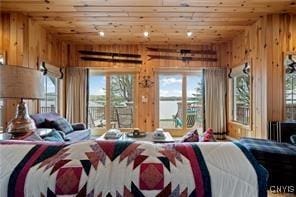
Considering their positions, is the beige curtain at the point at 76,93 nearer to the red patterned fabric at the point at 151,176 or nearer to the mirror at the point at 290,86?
the mirror at the point at 290,86

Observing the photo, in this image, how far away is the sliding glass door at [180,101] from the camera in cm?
766

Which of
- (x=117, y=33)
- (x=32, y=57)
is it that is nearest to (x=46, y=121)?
(x=32, y=57)

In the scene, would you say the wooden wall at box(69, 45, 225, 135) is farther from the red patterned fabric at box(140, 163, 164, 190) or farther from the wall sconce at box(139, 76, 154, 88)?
the red patterned fabric at box(140, 163, 164, 190)

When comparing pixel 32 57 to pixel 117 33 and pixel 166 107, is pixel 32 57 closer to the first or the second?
pixel 117 33

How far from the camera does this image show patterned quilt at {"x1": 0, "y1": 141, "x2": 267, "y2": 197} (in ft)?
4.15

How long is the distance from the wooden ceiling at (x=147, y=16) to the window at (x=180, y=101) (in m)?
1.28

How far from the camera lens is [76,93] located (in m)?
7.33

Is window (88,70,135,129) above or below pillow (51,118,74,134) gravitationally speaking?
above

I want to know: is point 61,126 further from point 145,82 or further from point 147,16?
point 145,82

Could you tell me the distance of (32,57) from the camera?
17.4ft

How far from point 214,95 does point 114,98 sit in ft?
8.53

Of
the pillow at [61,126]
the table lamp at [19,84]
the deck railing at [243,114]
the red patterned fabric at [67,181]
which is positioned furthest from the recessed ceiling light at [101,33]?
the red patterned fabric at [67,181]

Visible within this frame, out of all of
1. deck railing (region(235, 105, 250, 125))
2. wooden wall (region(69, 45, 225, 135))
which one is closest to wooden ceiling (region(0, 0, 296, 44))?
wooden wall (region(69, 45, 225, 135))

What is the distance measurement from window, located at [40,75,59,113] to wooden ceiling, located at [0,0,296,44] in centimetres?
104
